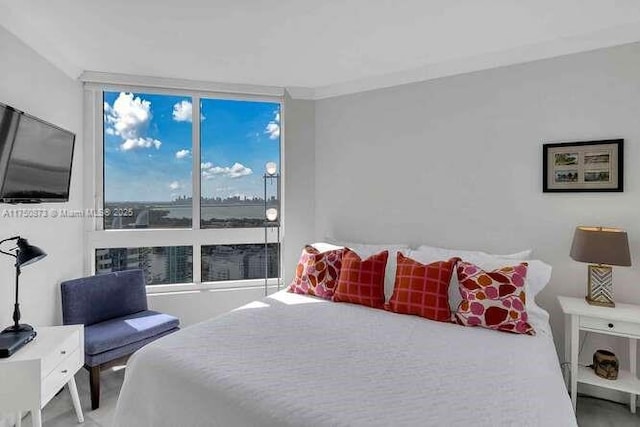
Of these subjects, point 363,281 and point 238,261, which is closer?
point 363,281

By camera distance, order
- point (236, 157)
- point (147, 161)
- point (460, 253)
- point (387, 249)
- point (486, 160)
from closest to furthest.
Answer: point (460, 253)
point (486, 160)
point (387, 249)
point (147, 161)
point (236, 157)

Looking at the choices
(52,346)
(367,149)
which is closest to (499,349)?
(367,149)

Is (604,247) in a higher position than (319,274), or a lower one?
higher

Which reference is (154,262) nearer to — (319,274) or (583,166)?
(319,274)

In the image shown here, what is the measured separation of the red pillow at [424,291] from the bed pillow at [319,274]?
505 mm

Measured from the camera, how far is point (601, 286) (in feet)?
7.34

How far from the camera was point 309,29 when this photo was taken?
88.7 inches

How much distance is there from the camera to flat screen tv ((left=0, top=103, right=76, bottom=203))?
74.7 inches

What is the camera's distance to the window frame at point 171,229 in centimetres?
308

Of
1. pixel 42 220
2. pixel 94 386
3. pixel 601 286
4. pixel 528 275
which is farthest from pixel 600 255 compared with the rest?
pixel 42 220

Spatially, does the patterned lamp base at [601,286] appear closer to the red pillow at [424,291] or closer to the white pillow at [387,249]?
the red pillow at [424,291]

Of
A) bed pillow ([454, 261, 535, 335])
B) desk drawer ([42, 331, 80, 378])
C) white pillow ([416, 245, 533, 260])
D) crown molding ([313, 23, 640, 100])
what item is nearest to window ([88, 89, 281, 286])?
crown molding ([313, 23, 640, 100])

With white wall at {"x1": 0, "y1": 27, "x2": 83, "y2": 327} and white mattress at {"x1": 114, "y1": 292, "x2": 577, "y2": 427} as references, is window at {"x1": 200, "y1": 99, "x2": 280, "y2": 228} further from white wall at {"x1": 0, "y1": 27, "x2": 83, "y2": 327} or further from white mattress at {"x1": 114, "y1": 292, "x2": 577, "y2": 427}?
white mattress at {"x1": 114, "y1": 292, "x2": 577, "y2": 427}

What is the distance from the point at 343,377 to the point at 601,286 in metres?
1.91
